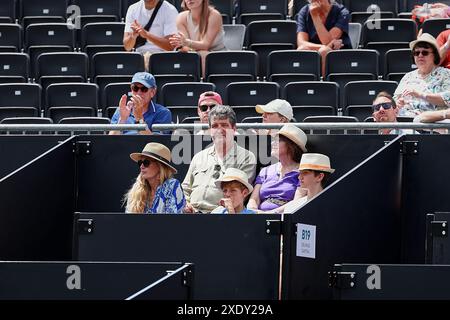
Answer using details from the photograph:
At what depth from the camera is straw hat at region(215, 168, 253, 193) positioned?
475 inches

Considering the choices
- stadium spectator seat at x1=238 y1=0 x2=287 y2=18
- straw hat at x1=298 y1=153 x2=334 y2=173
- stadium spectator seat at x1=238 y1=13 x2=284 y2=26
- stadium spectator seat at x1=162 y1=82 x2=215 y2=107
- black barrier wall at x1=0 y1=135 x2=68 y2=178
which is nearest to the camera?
straw hat at x1=298 y1=153 x2=334 y2=173

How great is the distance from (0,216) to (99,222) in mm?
1387

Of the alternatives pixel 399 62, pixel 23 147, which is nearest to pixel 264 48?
pixel 399 62

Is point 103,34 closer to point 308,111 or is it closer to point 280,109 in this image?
point 308,111

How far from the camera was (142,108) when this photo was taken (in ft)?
46.1

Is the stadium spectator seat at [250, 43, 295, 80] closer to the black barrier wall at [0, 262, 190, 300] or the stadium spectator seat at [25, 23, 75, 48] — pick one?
the stadium spectator seat at [25, 23, 75, 48]

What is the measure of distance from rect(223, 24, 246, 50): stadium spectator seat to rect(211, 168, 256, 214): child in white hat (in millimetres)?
5875

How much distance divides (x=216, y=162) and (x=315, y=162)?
109cm

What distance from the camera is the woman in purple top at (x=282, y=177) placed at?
41.6 ft

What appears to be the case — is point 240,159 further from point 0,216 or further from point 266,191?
point 0,216

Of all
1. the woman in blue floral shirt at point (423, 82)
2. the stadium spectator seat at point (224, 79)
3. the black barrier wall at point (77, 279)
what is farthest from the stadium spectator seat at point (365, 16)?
the black barrier wall at point (77, 279)

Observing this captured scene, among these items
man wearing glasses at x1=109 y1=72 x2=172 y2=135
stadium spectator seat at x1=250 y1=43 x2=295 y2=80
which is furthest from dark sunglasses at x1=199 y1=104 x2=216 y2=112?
stadium spectator seat at x1=250 y1=43 x2=295 y2=80

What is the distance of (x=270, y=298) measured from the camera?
11227 mm
